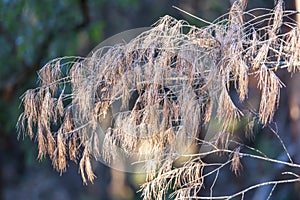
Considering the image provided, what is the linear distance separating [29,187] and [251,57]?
23.7 feet

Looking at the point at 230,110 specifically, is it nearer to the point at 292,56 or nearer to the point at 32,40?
the point at 292,56

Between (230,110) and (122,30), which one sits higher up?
(122,30)

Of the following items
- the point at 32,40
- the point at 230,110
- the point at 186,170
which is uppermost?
the point at 32,40

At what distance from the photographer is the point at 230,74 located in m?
2.52

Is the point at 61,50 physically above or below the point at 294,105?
above

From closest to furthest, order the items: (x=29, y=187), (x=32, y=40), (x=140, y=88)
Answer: (x=140, y=88)
(x=32, y=40)
(x=29, y=187)

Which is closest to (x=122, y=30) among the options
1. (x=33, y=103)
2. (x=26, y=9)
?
(x=26, y=9)

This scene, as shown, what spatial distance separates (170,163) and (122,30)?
220 inches

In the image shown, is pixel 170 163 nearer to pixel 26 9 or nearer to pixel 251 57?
pixel 251 57

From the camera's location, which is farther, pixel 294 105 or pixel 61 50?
pixel 294 105

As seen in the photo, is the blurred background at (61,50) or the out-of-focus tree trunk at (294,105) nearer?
the blurred background at (61,50)

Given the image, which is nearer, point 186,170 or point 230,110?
point 230,110

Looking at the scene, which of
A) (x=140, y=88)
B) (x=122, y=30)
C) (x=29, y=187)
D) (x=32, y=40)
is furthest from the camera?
(x=29, y=187)

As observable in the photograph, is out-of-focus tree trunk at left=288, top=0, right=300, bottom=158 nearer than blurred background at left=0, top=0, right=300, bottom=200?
No
